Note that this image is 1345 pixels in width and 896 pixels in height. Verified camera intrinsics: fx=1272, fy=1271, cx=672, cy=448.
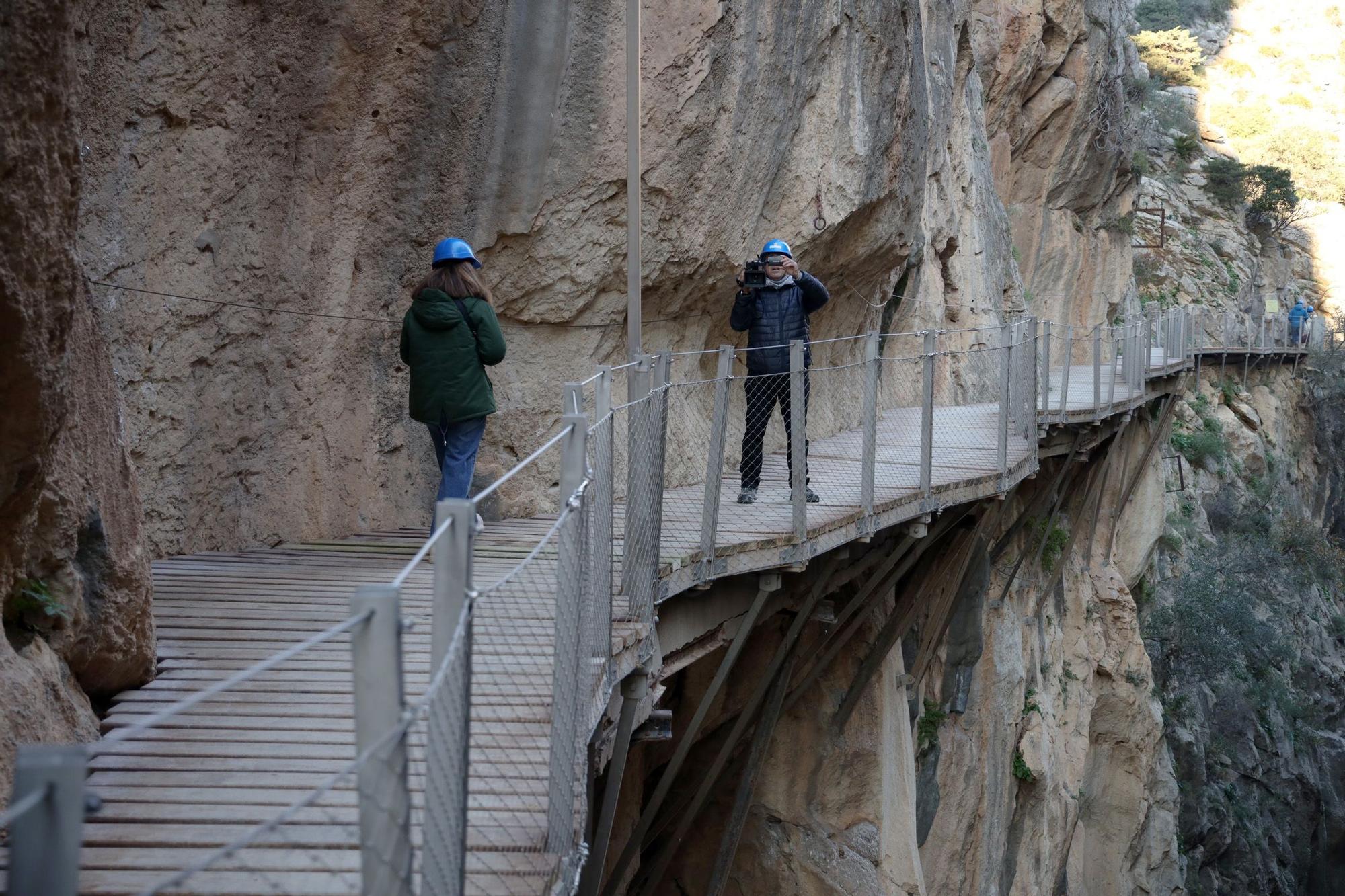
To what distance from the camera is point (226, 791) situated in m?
3.50

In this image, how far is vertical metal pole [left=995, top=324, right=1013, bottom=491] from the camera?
30.7 ft

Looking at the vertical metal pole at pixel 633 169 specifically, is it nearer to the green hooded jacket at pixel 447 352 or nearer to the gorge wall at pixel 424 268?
the gorge wall at pixel 424 268

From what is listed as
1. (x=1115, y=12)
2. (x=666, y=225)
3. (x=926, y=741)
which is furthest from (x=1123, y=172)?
(x=666, y=225)

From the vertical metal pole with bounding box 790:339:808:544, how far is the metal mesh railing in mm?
13

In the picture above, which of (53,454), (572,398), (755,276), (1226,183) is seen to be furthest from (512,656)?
(1226,183)

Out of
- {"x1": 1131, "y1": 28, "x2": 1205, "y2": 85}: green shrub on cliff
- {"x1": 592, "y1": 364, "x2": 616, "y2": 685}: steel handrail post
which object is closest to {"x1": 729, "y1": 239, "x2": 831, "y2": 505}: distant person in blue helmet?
{"x1": 592, "y1": 364, "x2": 616, "y2": 685}: steel handrail post

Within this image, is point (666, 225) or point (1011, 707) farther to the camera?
point (1011, 707)

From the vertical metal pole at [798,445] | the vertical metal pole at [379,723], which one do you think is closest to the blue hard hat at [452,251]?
the vertical metal pole at [798,445]

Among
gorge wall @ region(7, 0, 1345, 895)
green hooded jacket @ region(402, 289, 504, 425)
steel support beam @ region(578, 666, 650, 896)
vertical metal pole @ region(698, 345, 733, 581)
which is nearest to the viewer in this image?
gorge wall @ region(7, 0, 1345, 895)

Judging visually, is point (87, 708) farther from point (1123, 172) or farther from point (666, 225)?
point (1123, 172)

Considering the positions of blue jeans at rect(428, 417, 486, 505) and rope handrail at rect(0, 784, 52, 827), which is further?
blue jeans at rect(428, 417, 486, 505)

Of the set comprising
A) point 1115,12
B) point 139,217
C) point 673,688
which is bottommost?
point 673,688

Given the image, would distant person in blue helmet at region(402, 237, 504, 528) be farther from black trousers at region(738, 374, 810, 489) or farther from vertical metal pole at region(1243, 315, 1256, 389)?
vertical metal pole at region(1243, 315, 1256, 389)

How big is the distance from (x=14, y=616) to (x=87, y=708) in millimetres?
389
